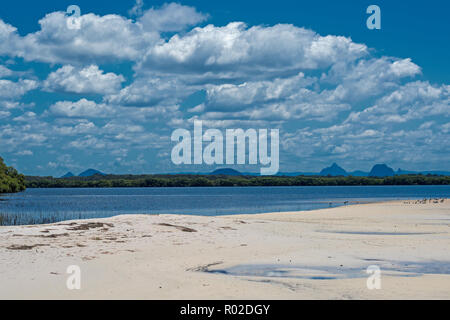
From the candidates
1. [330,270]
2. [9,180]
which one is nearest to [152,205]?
[9,180]

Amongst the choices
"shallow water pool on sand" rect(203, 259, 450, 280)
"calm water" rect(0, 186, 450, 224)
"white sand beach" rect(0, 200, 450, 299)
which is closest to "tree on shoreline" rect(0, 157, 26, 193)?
"calm water" rect(0, 186, 450, 224)

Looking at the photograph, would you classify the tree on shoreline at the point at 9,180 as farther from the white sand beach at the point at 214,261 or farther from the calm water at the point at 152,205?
the white sand beach at the point at 214,261

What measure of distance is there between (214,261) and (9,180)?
105m

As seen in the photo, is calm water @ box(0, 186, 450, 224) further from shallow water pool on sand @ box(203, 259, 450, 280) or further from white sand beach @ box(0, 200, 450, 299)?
shallow water pool on sand @ box(203, 259, 450, 280)

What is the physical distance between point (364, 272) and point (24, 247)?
479 inches

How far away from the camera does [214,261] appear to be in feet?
58.0

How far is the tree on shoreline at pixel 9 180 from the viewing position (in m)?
107

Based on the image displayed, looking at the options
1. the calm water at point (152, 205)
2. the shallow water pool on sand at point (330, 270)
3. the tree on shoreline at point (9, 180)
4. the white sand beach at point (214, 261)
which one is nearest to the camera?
the white sand beach at point (214, 261)

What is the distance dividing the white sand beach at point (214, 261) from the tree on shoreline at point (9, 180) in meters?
88.0

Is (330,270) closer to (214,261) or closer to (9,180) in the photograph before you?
(214,261)

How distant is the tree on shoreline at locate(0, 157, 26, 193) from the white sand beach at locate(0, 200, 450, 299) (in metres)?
88.0

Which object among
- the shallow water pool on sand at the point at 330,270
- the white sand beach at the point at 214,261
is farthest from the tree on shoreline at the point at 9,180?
the shallow water pool on sand at the point at 330,270

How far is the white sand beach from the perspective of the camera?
1279 centimetres
